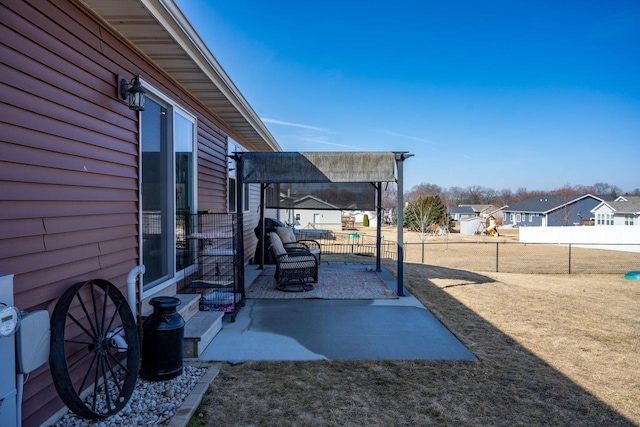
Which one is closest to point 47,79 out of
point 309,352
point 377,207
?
point 309,352

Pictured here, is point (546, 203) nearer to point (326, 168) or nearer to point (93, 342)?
point (326, 168)

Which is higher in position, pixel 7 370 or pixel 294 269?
pixel 7 370

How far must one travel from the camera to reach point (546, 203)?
4128 cm

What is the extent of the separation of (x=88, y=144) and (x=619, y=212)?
1555 inches

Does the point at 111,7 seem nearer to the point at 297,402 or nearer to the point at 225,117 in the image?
the point at 297,402

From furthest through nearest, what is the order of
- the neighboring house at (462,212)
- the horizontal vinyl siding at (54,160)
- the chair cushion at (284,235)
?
→ the neighboring house at (462,212)
the chair cushion at (284,235)
the horizontal vinyl siding at (54,160)

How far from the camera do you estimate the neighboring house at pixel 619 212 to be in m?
30.5

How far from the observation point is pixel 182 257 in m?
4.98

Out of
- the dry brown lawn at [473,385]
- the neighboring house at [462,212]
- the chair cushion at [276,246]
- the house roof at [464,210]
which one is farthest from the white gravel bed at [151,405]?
the house roof at [464,210]

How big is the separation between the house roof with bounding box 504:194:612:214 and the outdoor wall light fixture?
43.5 m

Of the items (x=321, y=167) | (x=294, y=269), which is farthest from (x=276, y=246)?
(x=321, y=167)

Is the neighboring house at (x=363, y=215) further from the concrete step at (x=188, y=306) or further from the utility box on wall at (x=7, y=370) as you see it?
the utility box on wall at (x=7, y=370)

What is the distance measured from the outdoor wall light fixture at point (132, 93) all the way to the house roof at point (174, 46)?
0.41m

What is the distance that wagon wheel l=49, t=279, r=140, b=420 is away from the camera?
2.30 metres
